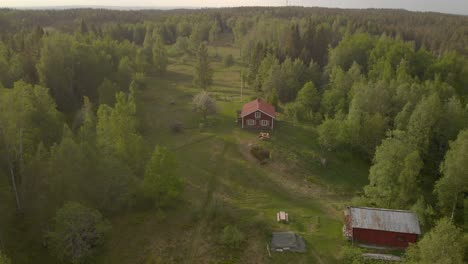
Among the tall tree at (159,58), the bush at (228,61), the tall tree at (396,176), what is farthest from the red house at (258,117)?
the bush at (228,61)

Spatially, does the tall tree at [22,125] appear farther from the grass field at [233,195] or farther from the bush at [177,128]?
the bush at [177,128]

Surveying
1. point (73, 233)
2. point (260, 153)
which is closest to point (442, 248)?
point (73, 233)

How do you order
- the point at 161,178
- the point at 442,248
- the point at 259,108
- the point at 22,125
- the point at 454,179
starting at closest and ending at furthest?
the point at 442,248 < the point at 22,125 < the point at 161,178 < the point at 454,179 < the point at 259,108

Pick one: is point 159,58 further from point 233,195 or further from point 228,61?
point 233,195

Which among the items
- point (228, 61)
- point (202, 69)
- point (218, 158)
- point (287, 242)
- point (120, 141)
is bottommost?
point (287, 242)

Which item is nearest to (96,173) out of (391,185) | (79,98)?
(391,185)

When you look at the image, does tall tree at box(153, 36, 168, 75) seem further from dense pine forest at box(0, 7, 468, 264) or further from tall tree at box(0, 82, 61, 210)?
tall tree at box(0, 82, 61, 210)

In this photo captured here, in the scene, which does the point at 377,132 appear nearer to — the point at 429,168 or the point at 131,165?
the point at 429,168
